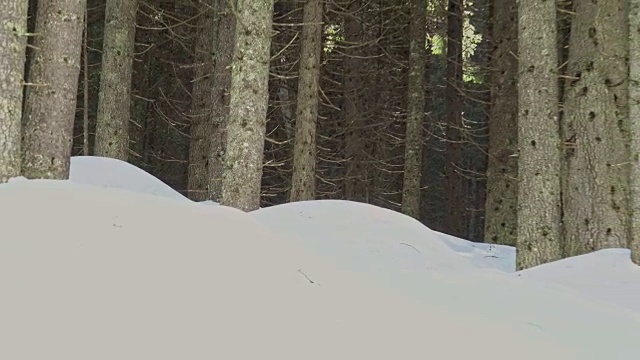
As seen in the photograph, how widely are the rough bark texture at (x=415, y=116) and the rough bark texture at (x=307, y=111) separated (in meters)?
3.75

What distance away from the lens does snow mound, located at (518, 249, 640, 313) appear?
4000 millimetres

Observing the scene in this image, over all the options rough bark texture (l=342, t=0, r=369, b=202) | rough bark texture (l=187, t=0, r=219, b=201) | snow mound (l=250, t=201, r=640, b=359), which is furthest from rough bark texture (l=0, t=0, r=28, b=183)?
rough bark texture (l=342, t=0, r=369, b=202)

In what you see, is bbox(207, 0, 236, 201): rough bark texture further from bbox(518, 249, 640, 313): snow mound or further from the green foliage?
bbox(518, 249, 640, 313): snow mound

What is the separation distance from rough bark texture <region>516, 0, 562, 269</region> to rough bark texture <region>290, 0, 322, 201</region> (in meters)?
4.35

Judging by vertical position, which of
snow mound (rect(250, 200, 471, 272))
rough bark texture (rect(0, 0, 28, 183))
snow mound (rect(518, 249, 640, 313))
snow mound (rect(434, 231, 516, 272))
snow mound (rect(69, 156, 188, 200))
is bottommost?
snow mound (rect(434, 231, 516, 272))

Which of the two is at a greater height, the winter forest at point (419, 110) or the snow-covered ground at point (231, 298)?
the winter forest at point (419, 110)

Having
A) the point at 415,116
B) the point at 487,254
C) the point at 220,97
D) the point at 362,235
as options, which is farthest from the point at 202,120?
the point at 362,235

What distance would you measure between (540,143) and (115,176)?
4913 millimetres

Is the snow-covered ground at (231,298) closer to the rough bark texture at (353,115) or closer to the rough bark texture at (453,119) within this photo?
the rough bark texture at (353,115)

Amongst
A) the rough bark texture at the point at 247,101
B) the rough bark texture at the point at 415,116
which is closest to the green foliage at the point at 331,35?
the rough bark texture at the point at 415,116

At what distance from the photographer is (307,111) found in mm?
9734

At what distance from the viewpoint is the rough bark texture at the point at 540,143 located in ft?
18.9

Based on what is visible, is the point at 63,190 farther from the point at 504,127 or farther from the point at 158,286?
the point at 504,127

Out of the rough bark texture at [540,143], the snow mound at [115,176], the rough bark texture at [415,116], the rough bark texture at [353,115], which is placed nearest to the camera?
the rough bark texture at [540,143]
